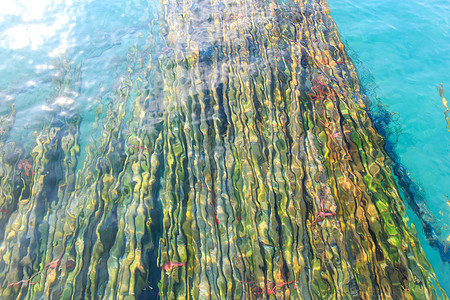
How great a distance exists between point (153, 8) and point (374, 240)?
4.91 metres

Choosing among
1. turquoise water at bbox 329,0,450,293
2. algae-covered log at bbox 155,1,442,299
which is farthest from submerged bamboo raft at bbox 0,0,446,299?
turquoise water at bbox 329,0,450,293

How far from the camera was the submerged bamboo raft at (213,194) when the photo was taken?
200 centimetres

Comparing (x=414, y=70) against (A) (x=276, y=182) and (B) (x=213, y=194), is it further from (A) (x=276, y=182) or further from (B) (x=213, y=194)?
(B) (x=213, y=194)

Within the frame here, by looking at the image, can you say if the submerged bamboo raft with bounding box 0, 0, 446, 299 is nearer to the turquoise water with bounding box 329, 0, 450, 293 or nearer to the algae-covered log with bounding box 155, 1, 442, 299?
the algae-covered log with bounding box 155, 1, 442, 299

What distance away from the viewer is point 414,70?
3812mm

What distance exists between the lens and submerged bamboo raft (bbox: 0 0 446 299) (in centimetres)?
200

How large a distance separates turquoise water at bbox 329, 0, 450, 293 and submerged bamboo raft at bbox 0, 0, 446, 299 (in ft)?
1.49

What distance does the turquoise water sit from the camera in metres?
2.75

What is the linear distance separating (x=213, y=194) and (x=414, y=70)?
3.61m

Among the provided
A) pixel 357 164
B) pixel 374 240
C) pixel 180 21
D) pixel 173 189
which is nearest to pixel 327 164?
pixel 357 164

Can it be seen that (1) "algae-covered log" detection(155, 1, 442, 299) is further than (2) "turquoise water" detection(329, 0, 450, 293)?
No

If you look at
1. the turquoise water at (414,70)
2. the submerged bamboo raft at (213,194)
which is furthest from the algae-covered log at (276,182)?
the turquoise water at (414,70)

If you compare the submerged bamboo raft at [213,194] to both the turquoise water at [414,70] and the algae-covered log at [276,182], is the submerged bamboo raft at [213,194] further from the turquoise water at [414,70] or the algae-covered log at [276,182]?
the turquoise water at [414,70]

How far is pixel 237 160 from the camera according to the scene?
→ 2645 millimetres
